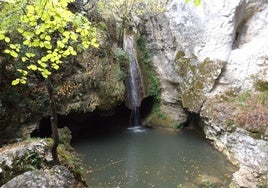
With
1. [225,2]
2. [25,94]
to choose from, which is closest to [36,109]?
[25,94]

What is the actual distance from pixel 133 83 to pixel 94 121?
2.90 m

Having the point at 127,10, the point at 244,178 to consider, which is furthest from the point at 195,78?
the point at 244,178

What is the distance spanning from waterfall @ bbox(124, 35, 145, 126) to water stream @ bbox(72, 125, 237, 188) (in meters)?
1.61

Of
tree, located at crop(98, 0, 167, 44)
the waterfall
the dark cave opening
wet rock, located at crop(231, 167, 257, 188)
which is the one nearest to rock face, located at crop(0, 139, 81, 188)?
wet rock, located at crop(231, 167, 257, 188)

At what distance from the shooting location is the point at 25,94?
1175 centimetres

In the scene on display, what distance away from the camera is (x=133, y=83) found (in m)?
16.5

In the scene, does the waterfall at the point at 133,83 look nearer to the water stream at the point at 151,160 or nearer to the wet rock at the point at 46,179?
the water stream at the point at 151,160

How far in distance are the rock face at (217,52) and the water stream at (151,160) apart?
1127 mm

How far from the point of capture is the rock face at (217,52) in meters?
13.7

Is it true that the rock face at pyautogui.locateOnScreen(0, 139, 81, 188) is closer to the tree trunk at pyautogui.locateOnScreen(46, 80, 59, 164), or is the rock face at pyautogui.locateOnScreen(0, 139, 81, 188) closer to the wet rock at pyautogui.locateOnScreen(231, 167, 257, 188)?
the tree trunk at pyautogui.locateOnScreen(46, 80, 59, 164)

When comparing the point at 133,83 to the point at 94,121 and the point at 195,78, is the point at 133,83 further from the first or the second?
the point at 195,78

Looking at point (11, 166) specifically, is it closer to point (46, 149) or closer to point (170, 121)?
point (46, 149)

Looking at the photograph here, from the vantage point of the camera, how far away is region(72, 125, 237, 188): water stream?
10203mm

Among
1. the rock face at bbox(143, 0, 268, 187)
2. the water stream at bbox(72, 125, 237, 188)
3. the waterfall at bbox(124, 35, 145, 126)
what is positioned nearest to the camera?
the water stream at bbox(72, 125, 237, 188)
